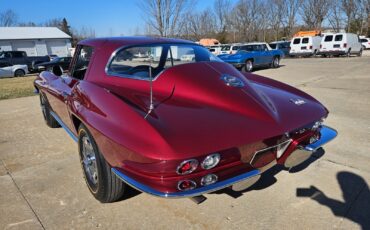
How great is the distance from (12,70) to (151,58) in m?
20.2

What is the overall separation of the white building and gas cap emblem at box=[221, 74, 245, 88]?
158ft

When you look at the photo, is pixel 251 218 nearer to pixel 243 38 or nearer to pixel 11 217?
pixel 11 217

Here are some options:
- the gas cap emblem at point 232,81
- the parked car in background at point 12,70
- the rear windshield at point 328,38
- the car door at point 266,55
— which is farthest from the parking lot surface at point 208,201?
the rear windshield at point 328,38

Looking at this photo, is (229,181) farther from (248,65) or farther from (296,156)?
(248,65)

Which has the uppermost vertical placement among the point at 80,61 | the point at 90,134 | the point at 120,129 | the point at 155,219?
the point at 80,61

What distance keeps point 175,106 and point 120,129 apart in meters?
0.55

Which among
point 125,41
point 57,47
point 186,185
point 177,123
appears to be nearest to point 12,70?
point 125,41

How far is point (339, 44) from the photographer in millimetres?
23266

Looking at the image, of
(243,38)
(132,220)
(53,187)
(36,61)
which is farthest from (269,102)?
(243,38)

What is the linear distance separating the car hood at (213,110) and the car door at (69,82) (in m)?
1.11

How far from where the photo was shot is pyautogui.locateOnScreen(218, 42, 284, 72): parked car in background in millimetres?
14867

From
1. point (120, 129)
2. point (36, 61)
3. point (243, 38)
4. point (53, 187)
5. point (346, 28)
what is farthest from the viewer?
point (243, 38)

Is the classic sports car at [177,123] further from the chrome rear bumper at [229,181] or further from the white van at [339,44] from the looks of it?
the white van at [339,44]

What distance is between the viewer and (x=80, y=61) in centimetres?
392
